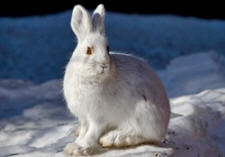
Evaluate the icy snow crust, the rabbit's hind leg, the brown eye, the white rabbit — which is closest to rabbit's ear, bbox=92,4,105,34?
the white rabbit

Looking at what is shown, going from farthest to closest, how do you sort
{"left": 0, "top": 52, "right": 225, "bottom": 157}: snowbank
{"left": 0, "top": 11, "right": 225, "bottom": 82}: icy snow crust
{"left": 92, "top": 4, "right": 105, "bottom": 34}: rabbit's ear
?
{"left": 0, "top": 11, "right": 225, "bottom": 82}: icy snow crust
{"left": 0, "top": 52, "right": 225, "bottom": 157}: snowbank
{"left": 92, "top": 4, "right": 105, "bottom": 34}: rabbit's ear

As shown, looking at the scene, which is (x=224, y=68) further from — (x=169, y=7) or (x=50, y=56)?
(x=169, y=7)

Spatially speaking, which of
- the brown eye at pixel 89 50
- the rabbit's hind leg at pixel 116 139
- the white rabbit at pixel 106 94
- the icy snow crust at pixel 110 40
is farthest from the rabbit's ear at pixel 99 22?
the icy snow crust at pixel 110 40

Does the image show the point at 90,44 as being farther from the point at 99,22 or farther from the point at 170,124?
the point at 170,124

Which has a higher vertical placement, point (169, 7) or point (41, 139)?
point (169, 7)

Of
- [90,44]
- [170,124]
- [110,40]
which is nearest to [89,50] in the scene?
[90,44]

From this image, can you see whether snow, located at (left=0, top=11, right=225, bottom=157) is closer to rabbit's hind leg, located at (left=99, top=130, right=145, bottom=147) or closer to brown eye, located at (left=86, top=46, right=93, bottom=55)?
rabbit's hind leg, located at (left=99, top=130, right=145, bottom=147)

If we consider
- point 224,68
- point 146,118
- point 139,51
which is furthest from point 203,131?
point 139,51
